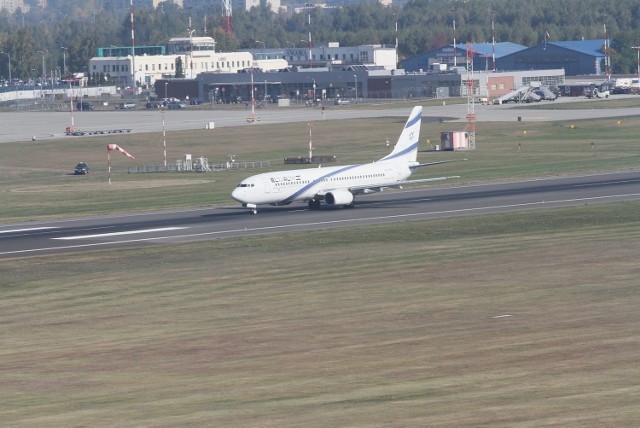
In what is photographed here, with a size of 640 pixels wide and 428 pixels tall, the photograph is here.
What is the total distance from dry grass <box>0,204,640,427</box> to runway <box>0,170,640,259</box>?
15.5ft

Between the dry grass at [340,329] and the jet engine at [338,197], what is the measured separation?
10.3m

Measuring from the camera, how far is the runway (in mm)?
79688

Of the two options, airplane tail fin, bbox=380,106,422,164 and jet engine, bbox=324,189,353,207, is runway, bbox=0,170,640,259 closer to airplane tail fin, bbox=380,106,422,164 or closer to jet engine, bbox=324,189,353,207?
jet engine, bbox=324,189,353,207

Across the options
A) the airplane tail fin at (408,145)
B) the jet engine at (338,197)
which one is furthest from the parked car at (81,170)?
the jet engine at (338,197)

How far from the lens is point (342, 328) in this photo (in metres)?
49.2

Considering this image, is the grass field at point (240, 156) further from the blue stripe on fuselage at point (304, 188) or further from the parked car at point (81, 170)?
the blue stripe on fuselage at point (304, 188)

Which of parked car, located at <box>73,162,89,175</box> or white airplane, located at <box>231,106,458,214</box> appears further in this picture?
parked car, located at <box>73,162,89,175</box>

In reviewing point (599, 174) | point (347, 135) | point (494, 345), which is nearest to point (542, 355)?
point (494, 345)

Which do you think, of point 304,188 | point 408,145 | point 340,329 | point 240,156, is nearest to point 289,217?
point 304,188

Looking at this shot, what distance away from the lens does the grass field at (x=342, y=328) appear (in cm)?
3462

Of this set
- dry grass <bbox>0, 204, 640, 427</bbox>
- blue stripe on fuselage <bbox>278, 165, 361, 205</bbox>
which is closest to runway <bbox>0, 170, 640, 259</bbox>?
blue stripe on fuselage <bbox>278, 165, 361, 205</bbox>

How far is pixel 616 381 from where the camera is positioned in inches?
1407

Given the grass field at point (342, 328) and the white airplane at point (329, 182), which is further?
the white airplane at point (329, 182)

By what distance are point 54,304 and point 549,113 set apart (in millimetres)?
149335
